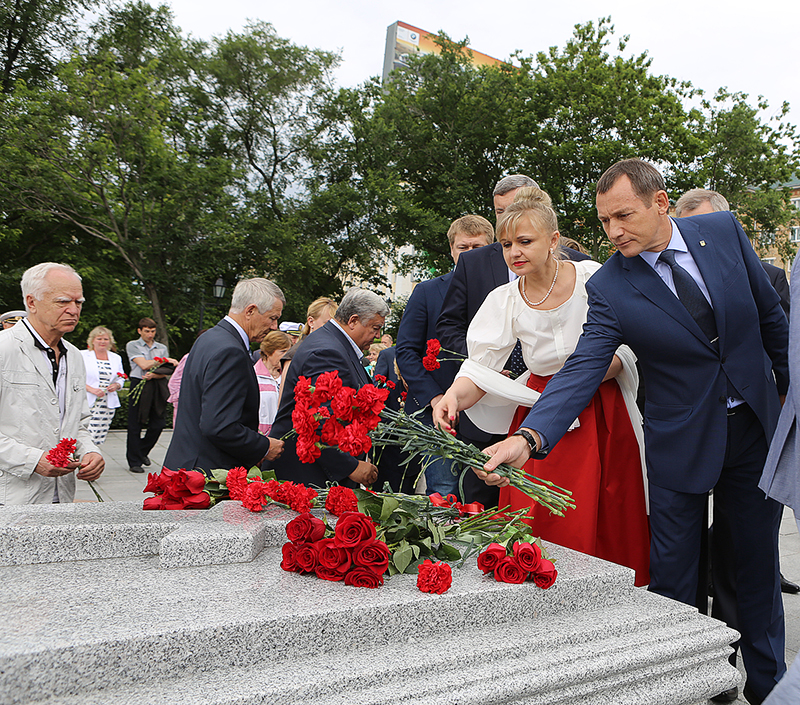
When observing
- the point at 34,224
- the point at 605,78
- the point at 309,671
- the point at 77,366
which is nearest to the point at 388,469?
the point at 77,366

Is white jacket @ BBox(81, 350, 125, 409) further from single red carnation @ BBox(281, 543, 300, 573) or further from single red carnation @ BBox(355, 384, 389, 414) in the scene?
single red carnation @ BBox(355, 384, 389, 414)

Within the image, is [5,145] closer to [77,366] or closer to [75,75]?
[75,75]

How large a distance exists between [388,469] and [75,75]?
17.7 meters

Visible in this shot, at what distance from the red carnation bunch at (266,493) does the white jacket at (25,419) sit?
1437mm

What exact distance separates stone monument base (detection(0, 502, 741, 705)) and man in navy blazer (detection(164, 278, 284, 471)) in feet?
3.75

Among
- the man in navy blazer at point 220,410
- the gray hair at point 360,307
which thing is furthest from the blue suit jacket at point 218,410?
the gray hair at point 360,307

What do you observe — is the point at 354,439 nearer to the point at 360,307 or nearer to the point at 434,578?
the point at 434,578

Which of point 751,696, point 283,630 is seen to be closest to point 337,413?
point 283,630

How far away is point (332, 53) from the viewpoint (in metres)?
27.7

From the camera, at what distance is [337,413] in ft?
6.95

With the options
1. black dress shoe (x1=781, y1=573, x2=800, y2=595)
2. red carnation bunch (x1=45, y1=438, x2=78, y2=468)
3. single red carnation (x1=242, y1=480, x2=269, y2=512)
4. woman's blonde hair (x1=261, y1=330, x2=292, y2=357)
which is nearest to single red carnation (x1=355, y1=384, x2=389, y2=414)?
single red carnation (x1=242, y1=480, x2=269, y2=512)

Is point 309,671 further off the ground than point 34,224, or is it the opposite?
point 34,224

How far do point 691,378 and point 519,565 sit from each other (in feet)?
3.70

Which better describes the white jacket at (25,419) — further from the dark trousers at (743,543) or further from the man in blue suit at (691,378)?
the dark trousers at (743,543)
